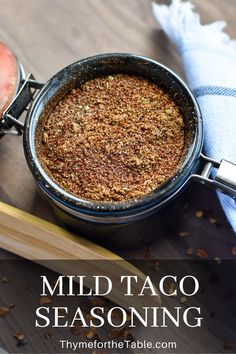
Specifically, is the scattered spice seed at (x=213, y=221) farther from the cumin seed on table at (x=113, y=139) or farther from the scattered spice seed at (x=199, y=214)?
the cumin seed on table at (x=113, y=139)

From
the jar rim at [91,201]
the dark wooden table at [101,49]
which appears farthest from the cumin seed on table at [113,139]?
the dark wooden table at [101,49]

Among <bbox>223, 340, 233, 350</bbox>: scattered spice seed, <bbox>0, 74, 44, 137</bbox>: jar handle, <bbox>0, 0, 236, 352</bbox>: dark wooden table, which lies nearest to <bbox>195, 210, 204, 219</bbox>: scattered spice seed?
<bbox>0, 0, 236, 352</bbox>: dark wooden table

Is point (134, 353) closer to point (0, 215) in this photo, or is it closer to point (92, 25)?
point (0, 215)

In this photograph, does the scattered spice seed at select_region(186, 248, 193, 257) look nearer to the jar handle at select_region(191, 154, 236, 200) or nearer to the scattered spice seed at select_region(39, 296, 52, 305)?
the jar handle at select_region(191, 154, 236, 200)

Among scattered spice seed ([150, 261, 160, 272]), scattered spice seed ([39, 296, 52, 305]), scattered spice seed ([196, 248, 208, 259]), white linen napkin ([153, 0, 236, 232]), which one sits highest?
white linen napkin ([153, 0, 236, 232])

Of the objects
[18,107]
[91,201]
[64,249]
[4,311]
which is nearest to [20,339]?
[4,311]

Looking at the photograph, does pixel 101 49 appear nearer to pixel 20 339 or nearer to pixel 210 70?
pixel 210 70
